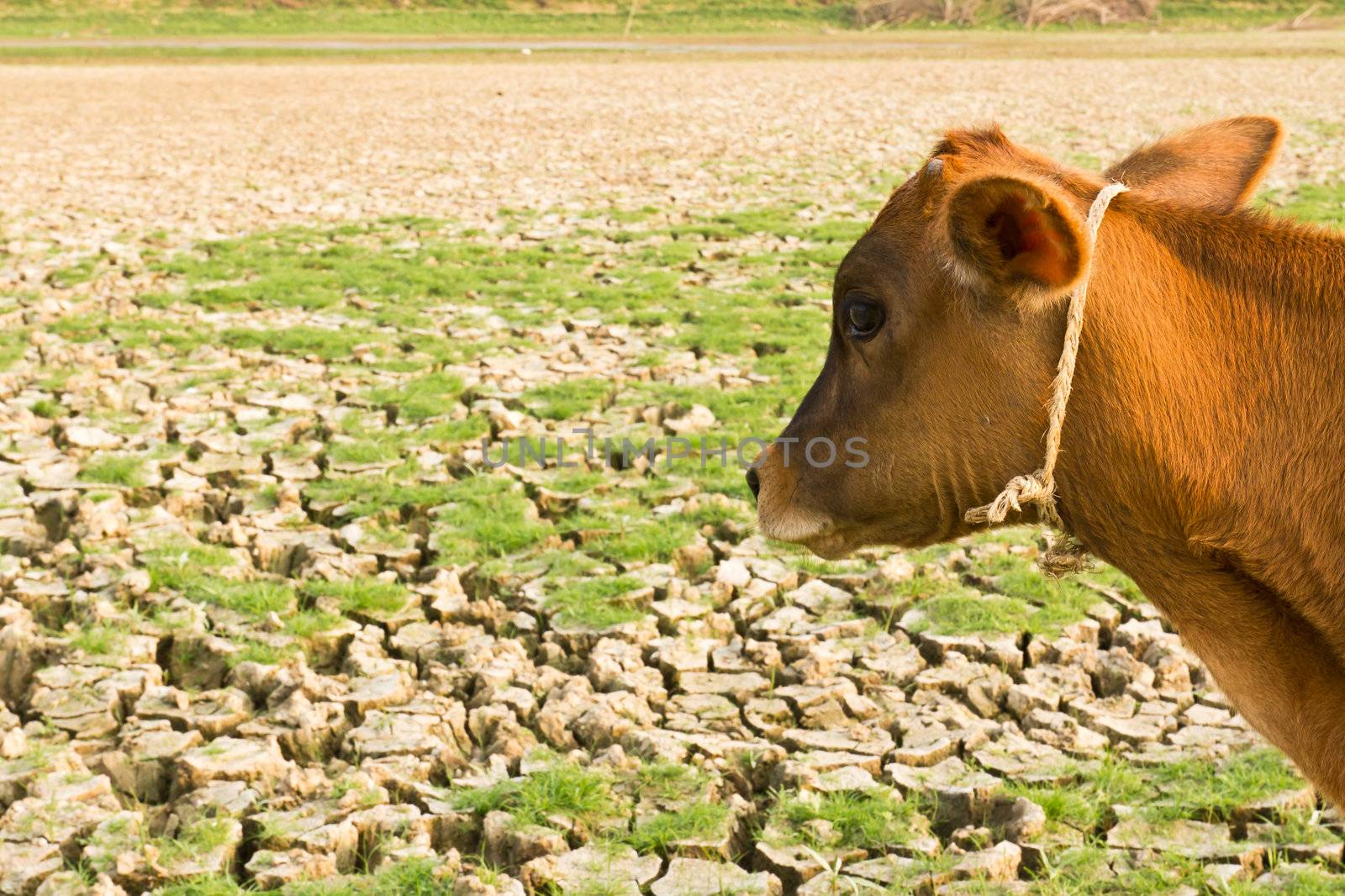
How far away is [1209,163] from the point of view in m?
3.11

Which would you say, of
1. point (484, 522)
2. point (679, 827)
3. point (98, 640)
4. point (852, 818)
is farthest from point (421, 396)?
point (852, 818)

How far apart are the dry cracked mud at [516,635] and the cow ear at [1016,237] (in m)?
1.89

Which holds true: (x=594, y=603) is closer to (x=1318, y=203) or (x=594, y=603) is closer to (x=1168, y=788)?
(x=1168, y=788)

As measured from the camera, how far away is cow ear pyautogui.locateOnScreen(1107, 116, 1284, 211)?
10.00 feet

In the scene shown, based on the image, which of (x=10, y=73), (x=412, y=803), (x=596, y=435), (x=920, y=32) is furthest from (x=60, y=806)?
(x=920, y=32)

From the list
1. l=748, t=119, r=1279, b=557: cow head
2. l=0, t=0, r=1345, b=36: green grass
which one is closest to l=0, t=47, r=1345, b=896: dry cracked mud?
l=748, t=119, r=1279, b=557: cow head

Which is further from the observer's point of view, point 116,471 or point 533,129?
point 533,129

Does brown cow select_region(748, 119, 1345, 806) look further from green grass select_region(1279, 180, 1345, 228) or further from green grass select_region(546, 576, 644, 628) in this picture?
green grass select_region(1279, 180, 1345, 228)

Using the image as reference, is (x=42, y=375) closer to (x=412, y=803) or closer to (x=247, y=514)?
(x=247, y=514)

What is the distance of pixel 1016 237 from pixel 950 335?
0.94 feet

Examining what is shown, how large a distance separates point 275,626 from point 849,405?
3.03m

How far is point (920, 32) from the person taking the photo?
1841 inches

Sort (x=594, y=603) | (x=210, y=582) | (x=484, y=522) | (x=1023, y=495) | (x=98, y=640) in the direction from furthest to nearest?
(x=484, y=522) < (x=210, y=582) < (x=594, y=603) < (x=98, y=640) < (x=1023, y=495)

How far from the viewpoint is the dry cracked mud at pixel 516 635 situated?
395cm
